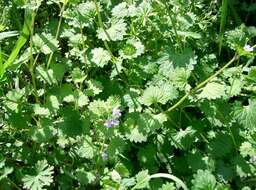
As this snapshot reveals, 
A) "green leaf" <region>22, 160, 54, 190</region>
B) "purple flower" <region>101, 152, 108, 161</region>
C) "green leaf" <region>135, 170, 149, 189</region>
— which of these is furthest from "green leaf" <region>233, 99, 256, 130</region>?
"green leaf" <region>22, 160, 54, 190</region>

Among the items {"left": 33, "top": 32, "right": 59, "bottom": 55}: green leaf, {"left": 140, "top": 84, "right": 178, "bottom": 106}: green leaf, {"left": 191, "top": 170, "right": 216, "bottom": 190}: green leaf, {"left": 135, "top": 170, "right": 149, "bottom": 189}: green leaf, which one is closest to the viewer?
{"left": 191, "top": 170, "right": 216, "bottom": 190}: green leaf

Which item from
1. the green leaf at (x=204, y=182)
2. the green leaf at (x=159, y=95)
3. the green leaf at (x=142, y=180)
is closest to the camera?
the green leaf at (x=204, y=182)

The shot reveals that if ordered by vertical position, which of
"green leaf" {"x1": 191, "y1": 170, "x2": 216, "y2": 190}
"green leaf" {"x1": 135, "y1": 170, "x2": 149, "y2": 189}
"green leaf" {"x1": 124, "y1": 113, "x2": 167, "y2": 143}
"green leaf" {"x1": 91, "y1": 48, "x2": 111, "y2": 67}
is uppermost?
"green leaf" {"x1": 91, "y1": 48, "x2": 111, "y2": 67}

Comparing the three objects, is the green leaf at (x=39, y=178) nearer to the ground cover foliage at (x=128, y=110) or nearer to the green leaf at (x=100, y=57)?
the ground cover foliage at (x=128, y=110)

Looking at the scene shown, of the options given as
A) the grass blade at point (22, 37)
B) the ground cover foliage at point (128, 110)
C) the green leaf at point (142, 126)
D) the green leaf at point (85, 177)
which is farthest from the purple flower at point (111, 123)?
the grass blade at point (22, 37)

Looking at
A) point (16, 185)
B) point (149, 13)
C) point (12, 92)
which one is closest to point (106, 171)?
point (16, 185)

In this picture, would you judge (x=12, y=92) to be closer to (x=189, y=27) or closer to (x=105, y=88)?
(x=105, y=88)

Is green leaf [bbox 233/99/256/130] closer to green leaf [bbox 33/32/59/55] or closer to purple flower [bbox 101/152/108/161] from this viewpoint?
purple flower [bbox 101/152/108/161]

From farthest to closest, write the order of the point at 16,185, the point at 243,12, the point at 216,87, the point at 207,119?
the point at 243,12 < the point at 207,119 < the point at 16,185 < the point at 216,87
